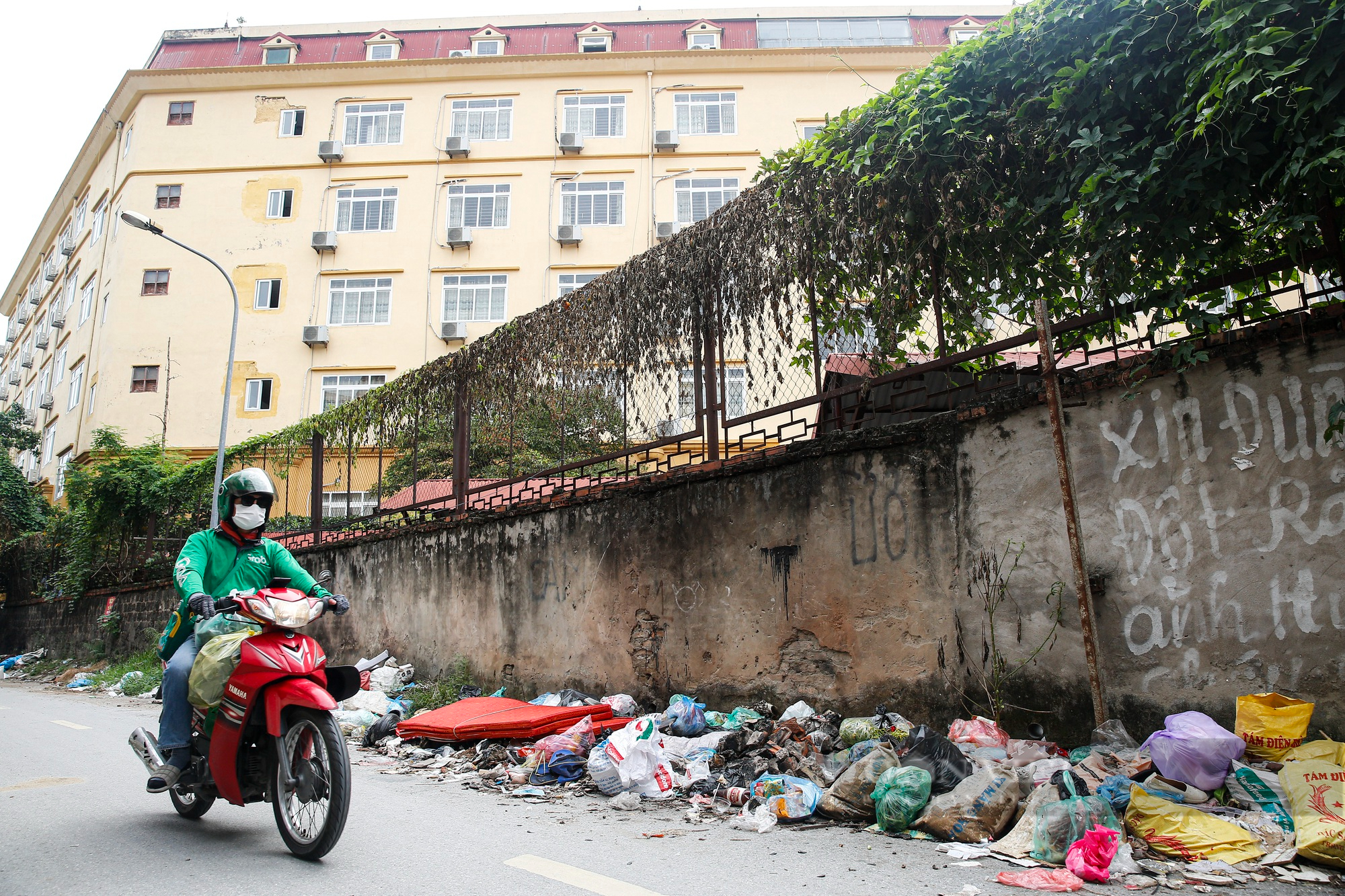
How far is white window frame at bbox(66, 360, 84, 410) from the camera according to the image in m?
Result: 28.1

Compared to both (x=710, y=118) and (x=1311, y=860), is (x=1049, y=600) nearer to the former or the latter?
(x=1311, y=860)

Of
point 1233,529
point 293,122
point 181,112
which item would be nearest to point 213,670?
point 1233,529

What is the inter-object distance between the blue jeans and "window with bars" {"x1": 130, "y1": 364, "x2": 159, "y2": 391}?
25261mm

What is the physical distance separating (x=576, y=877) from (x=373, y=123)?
91.1 ft

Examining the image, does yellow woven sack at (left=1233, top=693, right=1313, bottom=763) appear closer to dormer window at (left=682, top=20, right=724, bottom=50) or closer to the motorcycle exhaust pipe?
the motorcycle exhaust pipe

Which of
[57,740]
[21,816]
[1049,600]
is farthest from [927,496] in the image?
[57,740]

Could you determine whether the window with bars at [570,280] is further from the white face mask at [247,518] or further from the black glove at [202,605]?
the black glove at [202,605]

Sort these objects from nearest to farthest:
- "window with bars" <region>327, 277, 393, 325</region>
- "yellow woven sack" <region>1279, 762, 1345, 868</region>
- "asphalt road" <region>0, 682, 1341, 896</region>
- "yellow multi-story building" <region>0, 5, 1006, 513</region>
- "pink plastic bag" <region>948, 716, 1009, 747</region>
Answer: "yellow woven sack" <region>1279, 762, 1345, 868</region>
"asphalt road" <region>0, 682, 1341, 896</region>
"pink plastic bag" <region>948, 716, 1009, 747</region>
"yellow multi-story building" <region>0, 5, 1006, 513</region>
"window with bars" <region>327, 277, 393, 325</region>

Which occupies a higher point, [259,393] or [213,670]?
[259,393]

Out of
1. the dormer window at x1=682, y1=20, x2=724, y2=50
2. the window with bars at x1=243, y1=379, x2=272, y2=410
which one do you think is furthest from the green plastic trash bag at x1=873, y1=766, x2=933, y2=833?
the dormer window at x1=682, y1=20, x2=724, y2=50

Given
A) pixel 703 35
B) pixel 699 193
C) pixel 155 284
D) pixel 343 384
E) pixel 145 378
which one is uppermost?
pixel 703 35

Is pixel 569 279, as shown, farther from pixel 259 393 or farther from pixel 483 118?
pixel 259 393

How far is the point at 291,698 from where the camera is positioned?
12.1 ft

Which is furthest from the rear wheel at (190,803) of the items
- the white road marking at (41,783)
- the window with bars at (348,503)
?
the window with bars at (348,503)
